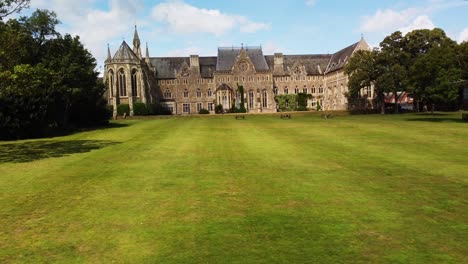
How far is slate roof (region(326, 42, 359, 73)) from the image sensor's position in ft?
309

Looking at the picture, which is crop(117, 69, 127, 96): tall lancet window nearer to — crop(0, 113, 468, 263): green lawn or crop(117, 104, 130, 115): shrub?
crop(117, 104, 130, 115): shrub

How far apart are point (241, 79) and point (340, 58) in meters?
24.1

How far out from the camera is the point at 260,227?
7.88m

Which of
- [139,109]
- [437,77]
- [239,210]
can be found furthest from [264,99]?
[239,210]

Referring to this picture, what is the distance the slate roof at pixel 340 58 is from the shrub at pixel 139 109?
44865 millimetres

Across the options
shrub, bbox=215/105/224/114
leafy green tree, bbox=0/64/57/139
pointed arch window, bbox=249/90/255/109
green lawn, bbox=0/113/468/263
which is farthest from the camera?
pointed arch window, bbox=249/90/255/109

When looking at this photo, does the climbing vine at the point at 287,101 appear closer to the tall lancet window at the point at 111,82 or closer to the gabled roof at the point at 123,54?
the gabled roof at the point at 123,54

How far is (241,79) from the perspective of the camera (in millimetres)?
102812

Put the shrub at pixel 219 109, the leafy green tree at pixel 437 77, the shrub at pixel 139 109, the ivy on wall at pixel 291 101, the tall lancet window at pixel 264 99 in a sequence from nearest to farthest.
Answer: the leafy green tree at pixel 437 77, the shrub at pixel 139 109, the shrub at pixel 219 109, the tall lancet window at pixel 264 99, the ivy on wall at pixel 291 101

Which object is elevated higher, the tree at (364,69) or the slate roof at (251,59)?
the slate roof at (251,59)

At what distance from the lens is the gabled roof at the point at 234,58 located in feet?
343

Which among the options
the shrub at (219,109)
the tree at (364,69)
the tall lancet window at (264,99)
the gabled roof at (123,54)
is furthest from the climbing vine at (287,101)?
the gabled roof at (123,54)

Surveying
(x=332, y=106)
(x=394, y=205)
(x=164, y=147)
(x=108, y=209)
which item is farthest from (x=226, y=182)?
(x=332, y=106)

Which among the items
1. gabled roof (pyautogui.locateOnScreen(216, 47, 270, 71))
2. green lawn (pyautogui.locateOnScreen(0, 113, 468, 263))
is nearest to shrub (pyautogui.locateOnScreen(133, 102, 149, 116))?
gabled roof (pyautogui.locateOnScreen(216, 47, 270, 71))
